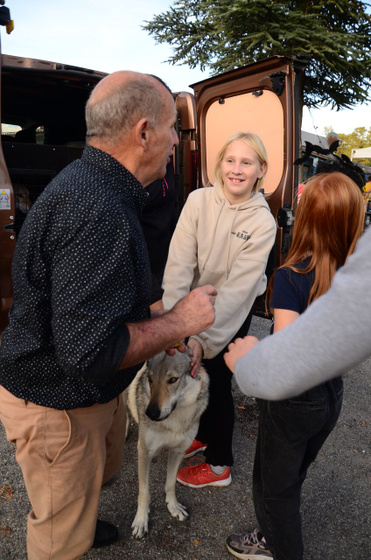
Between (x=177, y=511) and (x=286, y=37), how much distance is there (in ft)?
51.3

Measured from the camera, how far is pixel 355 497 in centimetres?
272

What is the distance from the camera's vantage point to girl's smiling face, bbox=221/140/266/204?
236 centimetres

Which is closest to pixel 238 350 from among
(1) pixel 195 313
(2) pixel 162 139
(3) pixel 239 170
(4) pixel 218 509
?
(1) pixel 195 313

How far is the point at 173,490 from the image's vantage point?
8.29 feet

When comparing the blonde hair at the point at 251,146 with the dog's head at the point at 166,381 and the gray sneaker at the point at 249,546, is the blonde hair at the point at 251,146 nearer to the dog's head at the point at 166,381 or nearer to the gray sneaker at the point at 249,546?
the dog's head at the point at 166,381

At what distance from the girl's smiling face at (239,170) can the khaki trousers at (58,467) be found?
1.42 metres

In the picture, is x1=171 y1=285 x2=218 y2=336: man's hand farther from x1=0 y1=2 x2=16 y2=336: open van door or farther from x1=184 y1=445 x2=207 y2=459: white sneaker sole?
x1=0 y1=2 x2=16 y2=336: open van door

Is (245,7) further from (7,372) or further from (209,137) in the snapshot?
(7,372)

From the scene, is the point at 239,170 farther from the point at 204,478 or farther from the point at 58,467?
the point at 204,478

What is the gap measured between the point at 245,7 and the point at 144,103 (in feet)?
50.9

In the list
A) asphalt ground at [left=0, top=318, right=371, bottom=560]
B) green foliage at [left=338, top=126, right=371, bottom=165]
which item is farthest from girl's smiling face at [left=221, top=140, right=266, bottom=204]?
green foliage at [left=338, top=126, right=371, bottom=165]

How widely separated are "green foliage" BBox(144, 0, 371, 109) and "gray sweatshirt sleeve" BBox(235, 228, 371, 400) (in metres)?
15.0

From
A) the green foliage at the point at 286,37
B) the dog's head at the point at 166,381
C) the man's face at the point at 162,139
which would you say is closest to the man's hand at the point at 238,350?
the man's face at the point at 162,139

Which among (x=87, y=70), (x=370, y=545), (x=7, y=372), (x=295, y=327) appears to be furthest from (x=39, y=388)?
(x=87, y=70)
